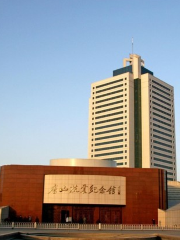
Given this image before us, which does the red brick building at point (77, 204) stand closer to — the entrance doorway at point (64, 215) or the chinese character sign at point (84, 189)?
the entrance doorway at point (64, 215)

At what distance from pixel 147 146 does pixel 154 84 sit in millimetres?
31615

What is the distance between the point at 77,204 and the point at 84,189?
8.92 feet

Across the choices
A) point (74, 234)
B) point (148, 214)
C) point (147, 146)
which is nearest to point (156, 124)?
point (147, 146)

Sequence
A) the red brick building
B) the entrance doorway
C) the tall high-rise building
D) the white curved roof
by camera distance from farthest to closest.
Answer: the tall high-rise building, the white curved roof, the entrance doorway, the red brick building

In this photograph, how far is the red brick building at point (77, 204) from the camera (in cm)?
5888

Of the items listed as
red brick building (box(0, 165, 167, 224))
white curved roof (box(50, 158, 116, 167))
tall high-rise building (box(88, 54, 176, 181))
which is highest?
tall high-rise building (box(88, 54, 176, 181))

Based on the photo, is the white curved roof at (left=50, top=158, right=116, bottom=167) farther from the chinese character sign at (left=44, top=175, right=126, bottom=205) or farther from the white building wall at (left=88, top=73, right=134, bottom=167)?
the white building wall at (left=88, top=73, right=134, bottom=167)

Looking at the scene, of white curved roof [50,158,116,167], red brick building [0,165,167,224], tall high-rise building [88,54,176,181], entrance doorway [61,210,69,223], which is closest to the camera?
red brick building [0,165,167,224]

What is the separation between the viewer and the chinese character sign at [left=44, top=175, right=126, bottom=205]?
5891 centimetres

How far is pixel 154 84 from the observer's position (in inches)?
7042

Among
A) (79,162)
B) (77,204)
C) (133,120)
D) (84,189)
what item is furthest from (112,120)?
(77,204)

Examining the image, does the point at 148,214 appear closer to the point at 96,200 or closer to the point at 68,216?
the point at 96,200

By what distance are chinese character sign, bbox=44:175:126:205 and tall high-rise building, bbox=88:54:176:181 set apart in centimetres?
10543

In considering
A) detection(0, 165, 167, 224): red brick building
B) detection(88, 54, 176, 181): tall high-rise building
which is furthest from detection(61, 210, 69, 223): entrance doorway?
detection(88, 54, 176, 181): tall high-rise building
